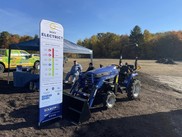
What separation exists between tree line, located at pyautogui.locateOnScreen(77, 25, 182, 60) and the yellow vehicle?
53.6m

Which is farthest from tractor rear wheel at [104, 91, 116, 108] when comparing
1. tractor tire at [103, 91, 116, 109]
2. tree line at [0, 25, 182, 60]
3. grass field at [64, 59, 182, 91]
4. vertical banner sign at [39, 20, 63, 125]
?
tree line at [0, 25, 182, 60]

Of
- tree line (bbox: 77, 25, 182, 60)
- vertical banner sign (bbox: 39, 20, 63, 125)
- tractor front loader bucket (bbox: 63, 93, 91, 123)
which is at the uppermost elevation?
tree line (bbox: 77, 25, 182, 60)

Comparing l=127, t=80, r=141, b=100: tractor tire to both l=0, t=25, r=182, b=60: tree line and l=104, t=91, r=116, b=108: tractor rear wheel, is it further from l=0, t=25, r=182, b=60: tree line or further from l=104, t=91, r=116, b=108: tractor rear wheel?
l=0, t=25, r=182, b=60: tree line

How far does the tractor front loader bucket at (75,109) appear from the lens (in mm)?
6788

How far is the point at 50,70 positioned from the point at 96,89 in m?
2.20

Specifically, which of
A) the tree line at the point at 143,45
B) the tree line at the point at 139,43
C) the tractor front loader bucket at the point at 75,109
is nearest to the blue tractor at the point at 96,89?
the tractor front loader bucket at the point at 75,109

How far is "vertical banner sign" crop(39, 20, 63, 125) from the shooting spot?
585 centimetres

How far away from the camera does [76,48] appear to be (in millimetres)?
13328

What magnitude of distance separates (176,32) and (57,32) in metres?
82.1

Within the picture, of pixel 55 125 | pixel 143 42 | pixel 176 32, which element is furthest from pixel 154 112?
pixel 176 32

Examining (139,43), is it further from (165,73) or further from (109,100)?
(109,100)

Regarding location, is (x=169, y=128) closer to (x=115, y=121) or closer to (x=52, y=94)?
(x=115, y=121)

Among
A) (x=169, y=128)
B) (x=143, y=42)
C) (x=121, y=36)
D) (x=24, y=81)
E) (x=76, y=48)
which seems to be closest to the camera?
(x=169, y=128)

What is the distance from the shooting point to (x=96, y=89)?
25.7 ft
